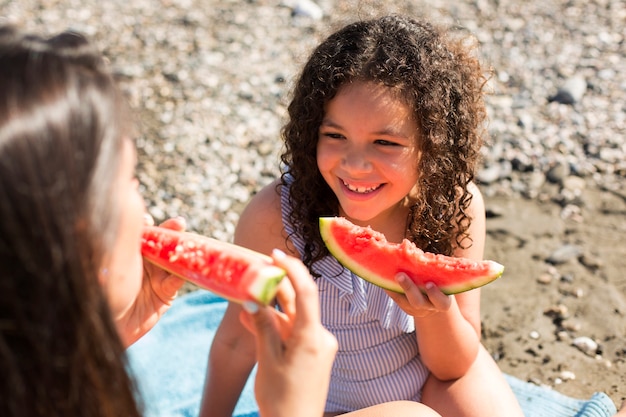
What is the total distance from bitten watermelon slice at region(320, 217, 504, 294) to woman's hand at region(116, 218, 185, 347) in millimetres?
652

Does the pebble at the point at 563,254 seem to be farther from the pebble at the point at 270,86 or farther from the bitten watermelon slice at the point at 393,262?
the bitten watermelon slice at the point at 393,262

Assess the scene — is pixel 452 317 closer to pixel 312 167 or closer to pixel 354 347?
pixel 354 347

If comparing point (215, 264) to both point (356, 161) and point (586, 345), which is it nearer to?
point (356, 161)

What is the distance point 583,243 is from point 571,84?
2.39 meters

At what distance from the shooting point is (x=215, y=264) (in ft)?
8.18

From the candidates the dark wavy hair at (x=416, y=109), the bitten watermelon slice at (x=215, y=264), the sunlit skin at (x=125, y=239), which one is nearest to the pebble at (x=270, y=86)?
the dark wavy hair at (x=416, y=109)

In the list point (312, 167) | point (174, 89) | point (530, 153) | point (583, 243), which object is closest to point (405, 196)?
point (312, 167)

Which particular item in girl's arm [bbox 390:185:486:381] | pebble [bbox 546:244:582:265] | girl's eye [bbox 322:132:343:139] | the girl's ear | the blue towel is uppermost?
girl's eye [bbox 322:132:343:139]

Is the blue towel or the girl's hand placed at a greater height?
the girl's hand

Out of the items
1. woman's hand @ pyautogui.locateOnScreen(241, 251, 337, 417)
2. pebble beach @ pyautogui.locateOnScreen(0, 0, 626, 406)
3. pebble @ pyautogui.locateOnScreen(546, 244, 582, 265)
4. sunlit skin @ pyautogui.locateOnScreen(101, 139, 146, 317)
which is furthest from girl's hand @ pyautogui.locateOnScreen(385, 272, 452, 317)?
pebble @ pyautogui.locateOnScreen(546, 244, 582, 265)

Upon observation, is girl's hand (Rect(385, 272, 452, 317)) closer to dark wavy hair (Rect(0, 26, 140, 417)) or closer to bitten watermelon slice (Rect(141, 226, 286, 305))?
bitten watermelon slice (Rect(141, 226, 286, 305))

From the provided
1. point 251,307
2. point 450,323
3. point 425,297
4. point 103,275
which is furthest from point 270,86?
point 103,275

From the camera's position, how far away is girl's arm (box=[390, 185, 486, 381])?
2.90 m

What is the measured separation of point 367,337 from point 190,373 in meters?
1.33
